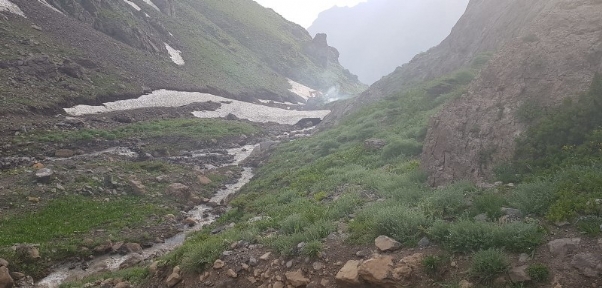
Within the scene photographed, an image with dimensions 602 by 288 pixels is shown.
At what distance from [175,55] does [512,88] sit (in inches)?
2532

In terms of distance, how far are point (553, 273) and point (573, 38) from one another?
8.75 m

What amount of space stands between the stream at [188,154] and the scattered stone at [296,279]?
7.35 m

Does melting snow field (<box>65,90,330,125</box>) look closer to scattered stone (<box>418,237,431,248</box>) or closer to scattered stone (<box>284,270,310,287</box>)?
scattered stone (<box>284,270,310,287</box>)

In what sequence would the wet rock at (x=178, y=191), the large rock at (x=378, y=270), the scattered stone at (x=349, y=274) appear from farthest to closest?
the wet rock at (x=178, y=191) < the scattered stone at (x=349, y=274) < the large rock at (x=378, y=270)

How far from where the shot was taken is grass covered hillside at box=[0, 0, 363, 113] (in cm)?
3438

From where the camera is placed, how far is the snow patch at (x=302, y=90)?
93.1 metres

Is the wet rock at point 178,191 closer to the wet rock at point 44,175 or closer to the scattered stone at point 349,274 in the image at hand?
the wet rock at point 44,175

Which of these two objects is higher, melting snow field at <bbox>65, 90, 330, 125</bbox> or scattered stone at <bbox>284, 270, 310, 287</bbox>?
scattered stone at <bbox>284, 270, 310, 287</bbox>

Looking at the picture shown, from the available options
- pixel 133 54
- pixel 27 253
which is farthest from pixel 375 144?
pixel 133 54

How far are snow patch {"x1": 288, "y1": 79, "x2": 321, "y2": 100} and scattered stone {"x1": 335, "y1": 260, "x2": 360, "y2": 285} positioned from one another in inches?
3338

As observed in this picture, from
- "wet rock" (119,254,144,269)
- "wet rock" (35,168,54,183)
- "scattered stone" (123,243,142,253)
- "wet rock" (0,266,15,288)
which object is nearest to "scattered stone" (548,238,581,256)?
"wet rock" (119,254,144,269)

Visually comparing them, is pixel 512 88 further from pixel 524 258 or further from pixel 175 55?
pixel 175 55

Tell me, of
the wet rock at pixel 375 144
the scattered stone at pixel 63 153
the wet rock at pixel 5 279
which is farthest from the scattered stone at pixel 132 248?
the scattered stone at pixel 63 153

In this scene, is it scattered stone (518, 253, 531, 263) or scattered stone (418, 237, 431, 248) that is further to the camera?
scattered stone (418, 237, 431, 248)
